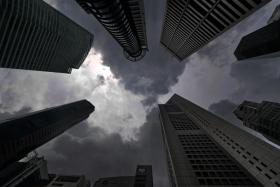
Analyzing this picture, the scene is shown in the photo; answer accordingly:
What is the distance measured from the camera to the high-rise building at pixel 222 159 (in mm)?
46656

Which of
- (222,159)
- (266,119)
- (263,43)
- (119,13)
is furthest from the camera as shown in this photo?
(266,119)

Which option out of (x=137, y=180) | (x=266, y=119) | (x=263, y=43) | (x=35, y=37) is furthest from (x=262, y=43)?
Answer: (x=35, y=37)

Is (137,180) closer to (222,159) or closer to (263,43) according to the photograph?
(222,159)

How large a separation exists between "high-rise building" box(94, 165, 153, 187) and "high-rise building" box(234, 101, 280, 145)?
82.2m

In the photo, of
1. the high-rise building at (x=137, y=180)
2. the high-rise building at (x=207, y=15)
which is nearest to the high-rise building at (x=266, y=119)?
the high-rise building at (x=207, y=15)

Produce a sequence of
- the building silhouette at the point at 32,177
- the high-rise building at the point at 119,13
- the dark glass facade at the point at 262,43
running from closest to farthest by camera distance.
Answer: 1. the dark glass facade at the point at 262,43
2. the high-rise building at the point at 119,13
3. the building silhouette at the point at 32,177

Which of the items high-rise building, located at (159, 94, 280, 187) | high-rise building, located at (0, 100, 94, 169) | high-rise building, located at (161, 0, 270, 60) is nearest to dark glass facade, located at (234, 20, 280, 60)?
high-rise building, located at (161, 0, 270, 60)

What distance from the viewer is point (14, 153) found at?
102312 millimetres

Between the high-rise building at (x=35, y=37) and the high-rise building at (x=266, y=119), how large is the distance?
153 metres

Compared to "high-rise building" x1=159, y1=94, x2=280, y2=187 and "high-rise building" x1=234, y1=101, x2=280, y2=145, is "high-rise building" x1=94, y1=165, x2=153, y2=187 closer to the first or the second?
"high-rise building" x1=159, y1=94, x2=280, y2=187

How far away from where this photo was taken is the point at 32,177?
128000 mm

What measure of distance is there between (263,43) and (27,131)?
140899mm

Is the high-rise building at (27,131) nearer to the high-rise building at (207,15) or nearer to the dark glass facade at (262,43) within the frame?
the high-rise building at (207,15)

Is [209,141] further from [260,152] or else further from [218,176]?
[218,176]
